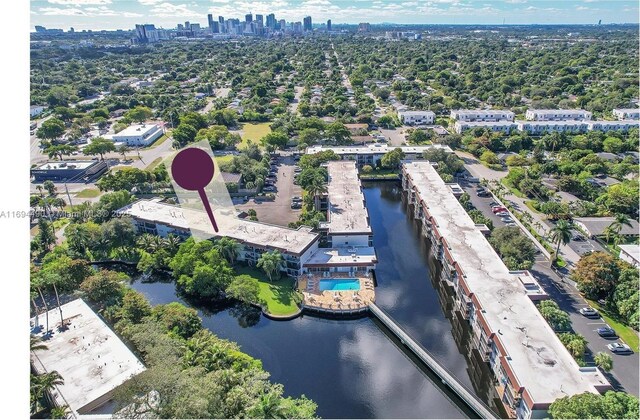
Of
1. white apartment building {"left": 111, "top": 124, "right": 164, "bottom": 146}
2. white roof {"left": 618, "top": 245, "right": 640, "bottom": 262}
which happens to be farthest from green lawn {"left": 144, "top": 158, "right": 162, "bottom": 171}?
white roof {"left": 618, "top": 245, "right": 640, "bottom": 262}

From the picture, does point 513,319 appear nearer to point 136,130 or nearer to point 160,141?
point 160,141

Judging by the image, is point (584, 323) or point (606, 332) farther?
point (584, 323)

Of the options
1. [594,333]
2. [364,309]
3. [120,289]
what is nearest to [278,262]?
[364,309]

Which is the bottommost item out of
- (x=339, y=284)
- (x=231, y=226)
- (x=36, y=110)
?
(x=339, y=284)

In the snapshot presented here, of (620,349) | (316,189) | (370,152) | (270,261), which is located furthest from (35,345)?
(370,152)

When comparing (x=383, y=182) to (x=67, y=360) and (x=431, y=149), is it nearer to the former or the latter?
(x=431, y=149)

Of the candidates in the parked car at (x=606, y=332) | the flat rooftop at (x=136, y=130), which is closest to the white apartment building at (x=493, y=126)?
the parked car at (x=606, y=332)

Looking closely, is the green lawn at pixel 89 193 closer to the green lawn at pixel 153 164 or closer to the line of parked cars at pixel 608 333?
the green lawn at pixel 153 164

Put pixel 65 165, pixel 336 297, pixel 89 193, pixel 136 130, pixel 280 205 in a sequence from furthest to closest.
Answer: pixel 136 130
pixel 65 165
pixel 89 193
pixel 280 205
pixel 336 297
